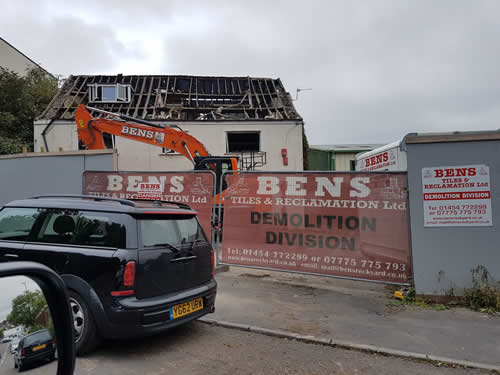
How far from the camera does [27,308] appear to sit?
1.69m

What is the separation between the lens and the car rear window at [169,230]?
4371mm

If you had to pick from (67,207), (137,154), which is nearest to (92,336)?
(67,207)

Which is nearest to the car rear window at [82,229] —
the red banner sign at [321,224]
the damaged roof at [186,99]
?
the red banner sign at [321,224]

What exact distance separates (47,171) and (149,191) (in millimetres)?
4533

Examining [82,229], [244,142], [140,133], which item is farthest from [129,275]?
[244,142]

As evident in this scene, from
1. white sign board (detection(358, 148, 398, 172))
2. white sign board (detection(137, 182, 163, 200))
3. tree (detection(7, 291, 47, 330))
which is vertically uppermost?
white sign board (detection(358, 148, 398, 172))

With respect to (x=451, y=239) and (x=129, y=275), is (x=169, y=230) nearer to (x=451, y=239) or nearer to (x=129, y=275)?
(x=129, y=275)

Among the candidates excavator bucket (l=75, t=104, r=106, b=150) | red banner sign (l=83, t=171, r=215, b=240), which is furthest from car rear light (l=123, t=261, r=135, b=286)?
excavator bucket (l=75, t=104, r=106, b=150)

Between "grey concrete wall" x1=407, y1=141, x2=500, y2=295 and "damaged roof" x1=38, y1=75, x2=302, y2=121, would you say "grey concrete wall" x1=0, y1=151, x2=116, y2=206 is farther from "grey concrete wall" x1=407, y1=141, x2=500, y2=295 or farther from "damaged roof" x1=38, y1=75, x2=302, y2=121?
"grey concrete wall" x1=407, y1=141, x2=500, y2=295

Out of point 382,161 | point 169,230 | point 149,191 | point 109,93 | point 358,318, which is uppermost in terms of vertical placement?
point 109,93

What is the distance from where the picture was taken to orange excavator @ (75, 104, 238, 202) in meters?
13.4

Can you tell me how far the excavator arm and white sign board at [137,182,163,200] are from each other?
443cm

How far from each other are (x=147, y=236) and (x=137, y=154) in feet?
50.7

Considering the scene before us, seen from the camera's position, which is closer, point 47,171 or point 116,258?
point 116,258
